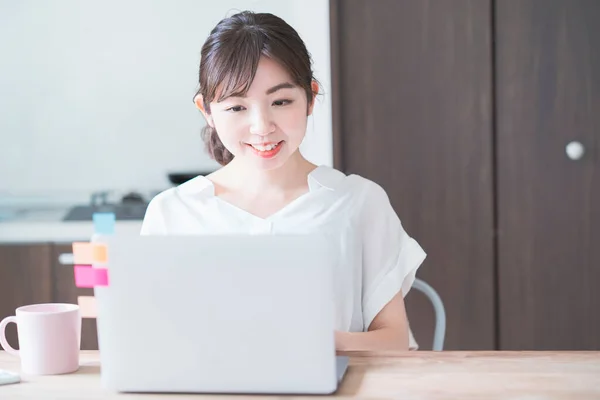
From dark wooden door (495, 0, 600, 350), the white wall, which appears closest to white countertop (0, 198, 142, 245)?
the white wall

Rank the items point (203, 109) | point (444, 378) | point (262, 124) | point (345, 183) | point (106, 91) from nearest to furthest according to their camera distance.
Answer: point (444, 378) → point (262, 124) → point (203, 109) → point (345, 183) → point (106, 91)

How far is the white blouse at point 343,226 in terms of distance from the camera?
164 centimetres

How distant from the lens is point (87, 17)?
3.47 m

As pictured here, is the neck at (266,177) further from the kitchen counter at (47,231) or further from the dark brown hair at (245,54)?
the kitchen counter at (47,231)

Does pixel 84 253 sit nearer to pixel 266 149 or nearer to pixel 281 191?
pixel 266 149

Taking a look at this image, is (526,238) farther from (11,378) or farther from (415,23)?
(11,378)

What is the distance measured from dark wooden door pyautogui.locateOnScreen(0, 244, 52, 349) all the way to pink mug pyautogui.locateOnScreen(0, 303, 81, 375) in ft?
6.04

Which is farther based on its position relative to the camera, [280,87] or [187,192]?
[187,192]

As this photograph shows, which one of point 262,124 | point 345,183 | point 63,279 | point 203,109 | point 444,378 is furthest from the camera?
point 63,279

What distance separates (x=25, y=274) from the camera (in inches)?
120

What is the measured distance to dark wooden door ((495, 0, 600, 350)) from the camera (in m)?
2.84

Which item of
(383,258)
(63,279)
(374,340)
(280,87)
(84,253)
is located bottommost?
(63,279)

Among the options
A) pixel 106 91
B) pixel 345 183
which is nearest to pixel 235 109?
pixel 345 183

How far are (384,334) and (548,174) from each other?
1.49m
